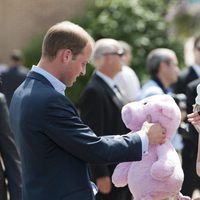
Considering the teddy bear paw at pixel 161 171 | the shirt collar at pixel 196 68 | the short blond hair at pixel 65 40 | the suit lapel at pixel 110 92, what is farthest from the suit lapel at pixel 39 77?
the shirt collar at pixel 196 68

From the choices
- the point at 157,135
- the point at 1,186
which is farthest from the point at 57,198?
the point at 1,186

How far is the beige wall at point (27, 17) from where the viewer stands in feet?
51.5

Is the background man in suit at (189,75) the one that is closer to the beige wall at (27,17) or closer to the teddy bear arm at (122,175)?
the teddy bear arm at (122,175)

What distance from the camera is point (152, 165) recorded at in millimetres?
3957

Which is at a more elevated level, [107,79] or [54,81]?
[54,81]

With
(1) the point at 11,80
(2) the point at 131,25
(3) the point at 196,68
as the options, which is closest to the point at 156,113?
(3) the point at 196,68

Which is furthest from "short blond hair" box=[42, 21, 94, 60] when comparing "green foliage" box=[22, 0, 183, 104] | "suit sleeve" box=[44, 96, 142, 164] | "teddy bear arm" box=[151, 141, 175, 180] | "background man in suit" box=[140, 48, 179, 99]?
"green foliage" box=[22, 0, 183, 104]

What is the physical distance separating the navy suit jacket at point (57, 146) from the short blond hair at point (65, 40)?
157mm

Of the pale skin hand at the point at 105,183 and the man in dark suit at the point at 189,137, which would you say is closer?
the pale skin hand at the point at 105,183

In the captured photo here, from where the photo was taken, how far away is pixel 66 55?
361 centimetres

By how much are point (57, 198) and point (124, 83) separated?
4.37 meters

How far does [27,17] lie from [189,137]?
10.4 m

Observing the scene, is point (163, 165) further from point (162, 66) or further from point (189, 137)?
point (162, 66)

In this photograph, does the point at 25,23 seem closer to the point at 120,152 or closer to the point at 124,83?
the point at 124,83
